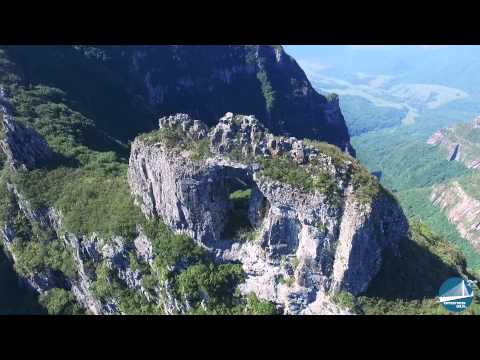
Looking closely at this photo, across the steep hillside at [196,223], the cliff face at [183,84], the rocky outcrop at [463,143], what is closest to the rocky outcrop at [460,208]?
the cliff face at [183,84]

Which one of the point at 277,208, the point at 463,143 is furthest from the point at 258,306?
the point at 463,143

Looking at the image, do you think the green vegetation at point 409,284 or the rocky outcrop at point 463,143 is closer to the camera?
the green vegetation at point 409,284

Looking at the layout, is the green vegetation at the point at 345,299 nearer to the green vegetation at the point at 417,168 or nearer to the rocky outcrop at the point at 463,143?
the green vegetation at the point at 417,168

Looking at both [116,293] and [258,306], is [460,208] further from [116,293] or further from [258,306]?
[116,293]
